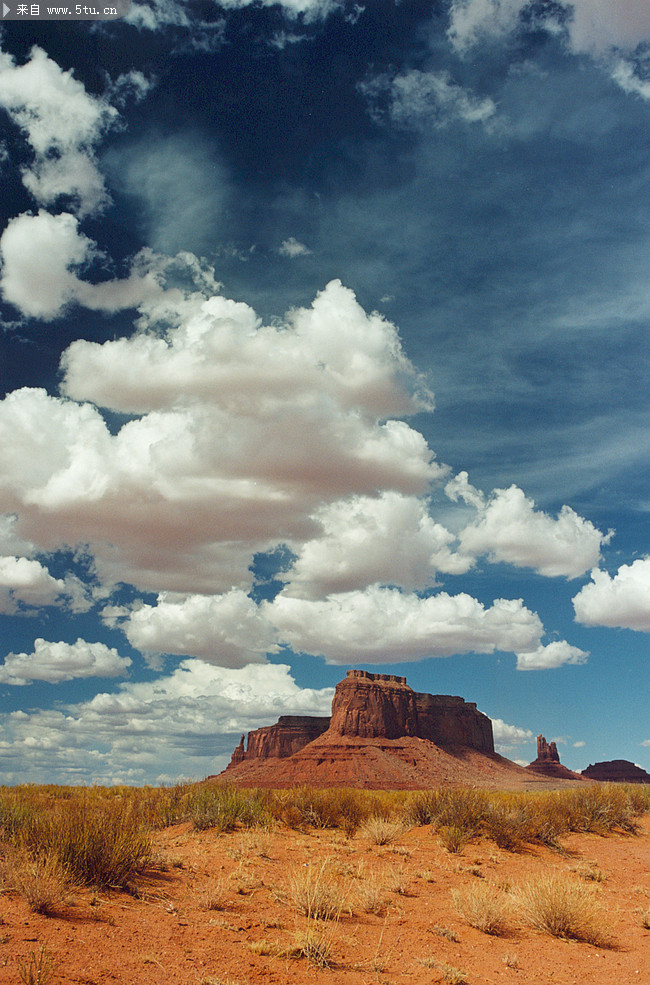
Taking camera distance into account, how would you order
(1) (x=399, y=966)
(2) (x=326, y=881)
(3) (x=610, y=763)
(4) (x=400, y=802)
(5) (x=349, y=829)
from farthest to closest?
(3) (x=610, y=763) → (4) (x=400, y=802) → (5) (x=349, y=829) → (2) (x=326, y=881) → (1) (x=399, y=966)

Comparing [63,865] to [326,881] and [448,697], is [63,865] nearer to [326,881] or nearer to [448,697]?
[326,881]

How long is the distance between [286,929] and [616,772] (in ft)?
647

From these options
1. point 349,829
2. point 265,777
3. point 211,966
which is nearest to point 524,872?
point 349,829

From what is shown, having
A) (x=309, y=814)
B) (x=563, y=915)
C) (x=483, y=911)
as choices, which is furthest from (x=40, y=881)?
(x=309, y=814)

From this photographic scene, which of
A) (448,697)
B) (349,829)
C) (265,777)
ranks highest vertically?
(448,697)

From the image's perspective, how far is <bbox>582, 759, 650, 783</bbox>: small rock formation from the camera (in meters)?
176

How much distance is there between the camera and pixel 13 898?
970 centimetres

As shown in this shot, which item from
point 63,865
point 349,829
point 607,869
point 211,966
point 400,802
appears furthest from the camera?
point 400,802

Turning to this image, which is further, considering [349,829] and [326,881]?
[349,829]

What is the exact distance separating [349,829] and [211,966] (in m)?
11.7

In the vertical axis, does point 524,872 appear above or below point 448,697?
below

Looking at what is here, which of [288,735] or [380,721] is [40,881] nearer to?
[380,721]

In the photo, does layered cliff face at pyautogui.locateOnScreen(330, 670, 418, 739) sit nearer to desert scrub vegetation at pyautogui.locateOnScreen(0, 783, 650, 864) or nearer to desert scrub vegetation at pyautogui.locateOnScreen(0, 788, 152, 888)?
desert scrub vegetation at pyautogui.locateOnScreen(0, 783, 650, 864)

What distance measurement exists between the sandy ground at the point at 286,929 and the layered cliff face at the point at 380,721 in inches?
5949
